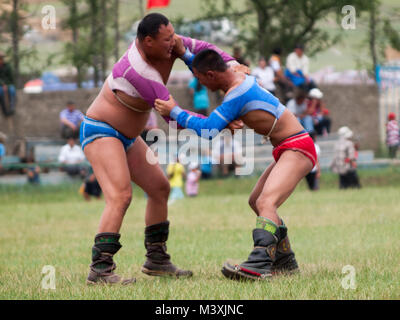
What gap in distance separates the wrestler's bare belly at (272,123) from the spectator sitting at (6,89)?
14532 mm

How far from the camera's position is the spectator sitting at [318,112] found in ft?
66.6

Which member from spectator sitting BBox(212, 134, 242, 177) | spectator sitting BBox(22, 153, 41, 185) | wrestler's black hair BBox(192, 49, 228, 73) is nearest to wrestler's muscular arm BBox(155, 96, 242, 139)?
wrestler's black hair BBox(192, 49, 228, 73)

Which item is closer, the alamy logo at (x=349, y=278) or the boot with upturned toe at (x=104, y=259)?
the alamy logo at (x=349, y=278)

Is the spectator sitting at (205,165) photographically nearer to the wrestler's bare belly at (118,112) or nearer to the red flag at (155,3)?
the red flag at (155,3)

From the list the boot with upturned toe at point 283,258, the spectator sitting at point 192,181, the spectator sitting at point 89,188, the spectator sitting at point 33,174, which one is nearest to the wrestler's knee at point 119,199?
the boot with upturned toe at point 283,258

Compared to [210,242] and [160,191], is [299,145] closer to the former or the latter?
[160,191]

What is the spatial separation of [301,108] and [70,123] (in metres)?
5.89

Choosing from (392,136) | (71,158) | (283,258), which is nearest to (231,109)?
(283,258)

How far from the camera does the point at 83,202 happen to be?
17.4 meters

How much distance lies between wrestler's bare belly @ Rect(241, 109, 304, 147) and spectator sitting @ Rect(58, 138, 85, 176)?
13251 millimetres

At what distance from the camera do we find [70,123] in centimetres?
2023

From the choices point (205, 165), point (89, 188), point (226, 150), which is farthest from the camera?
point (205, 165)

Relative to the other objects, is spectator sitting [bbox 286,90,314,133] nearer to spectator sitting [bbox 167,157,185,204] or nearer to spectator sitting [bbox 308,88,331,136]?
spectator sitting [bbox 308,88,331,136]

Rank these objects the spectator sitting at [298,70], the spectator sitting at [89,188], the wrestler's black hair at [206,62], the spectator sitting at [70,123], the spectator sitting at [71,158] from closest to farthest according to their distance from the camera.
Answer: the wrestler's black hair at [206,62]
the spectator sitting at [89,188]
the spectator sitting at [71,158]
the spectator sitting at [298,70]
the spectator sitting at [70,123]
